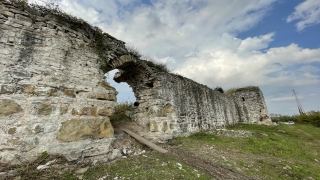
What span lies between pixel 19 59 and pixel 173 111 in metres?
5.07

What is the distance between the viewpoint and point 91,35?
4.47 meters

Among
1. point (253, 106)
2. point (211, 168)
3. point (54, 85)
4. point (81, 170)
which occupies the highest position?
point (253, 106)

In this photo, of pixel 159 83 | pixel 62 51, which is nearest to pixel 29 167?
pixel 62 51

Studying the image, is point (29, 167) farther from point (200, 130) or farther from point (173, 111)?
point (200, 130)

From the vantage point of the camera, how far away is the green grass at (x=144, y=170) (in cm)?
294

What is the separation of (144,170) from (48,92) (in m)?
2.53

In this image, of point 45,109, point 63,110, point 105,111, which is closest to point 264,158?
point 105,111

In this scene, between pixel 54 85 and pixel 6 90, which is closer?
pixel 6 90

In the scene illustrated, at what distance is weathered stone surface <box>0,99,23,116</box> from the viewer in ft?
9.43

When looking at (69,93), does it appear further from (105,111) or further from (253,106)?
(253,106)

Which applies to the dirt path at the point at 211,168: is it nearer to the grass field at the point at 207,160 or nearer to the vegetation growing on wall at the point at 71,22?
the grass field at the point at 207,160

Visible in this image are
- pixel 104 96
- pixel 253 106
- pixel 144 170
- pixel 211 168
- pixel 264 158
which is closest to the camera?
pixel 144 170

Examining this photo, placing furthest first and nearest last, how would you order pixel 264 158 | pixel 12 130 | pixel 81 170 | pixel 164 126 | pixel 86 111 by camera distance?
pixel 164 126 < pixel 264 158 < pixel 86 111 < pixel 81 170 < pixel 12 130

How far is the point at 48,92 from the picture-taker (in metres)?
3.39
